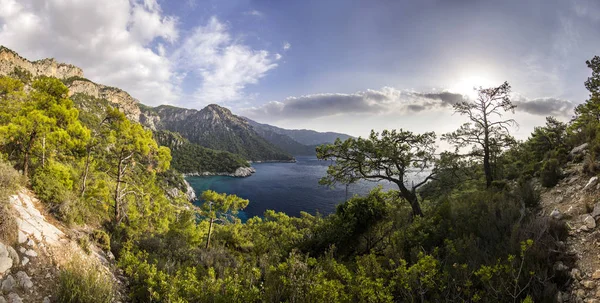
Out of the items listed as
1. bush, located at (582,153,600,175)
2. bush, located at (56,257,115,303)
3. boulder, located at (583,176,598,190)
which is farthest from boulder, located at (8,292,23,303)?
bush, located at (582,153,600,175)

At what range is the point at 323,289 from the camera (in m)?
3.08

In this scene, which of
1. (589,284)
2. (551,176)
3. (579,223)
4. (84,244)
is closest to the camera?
(589,284)

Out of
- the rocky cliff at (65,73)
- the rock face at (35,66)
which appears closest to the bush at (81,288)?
the rock face at (35,66)

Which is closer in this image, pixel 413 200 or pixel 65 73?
pixel 413 200

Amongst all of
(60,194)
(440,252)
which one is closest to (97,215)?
(60,194)

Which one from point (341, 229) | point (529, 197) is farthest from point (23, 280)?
point (529, 197)

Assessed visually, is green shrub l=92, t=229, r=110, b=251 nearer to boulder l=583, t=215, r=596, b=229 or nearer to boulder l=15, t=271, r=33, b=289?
boulder l=15, t=271, r=33, b=289

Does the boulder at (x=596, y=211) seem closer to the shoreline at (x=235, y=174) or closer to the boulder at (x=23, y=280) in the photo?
the boulder at (x=23, y=280)

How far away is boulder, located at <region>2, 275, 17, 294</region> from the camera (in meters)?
3.26

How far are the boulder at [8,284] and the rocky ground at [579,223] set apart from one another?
25.8ft

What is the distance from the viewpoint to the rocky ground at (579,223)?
3.63m

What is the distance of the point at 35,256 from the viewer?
4062mm

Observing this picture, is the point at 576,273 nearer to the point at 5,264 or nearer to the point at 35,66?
the point at 5,264

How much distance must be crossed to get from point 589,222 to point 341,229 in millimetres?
5803
